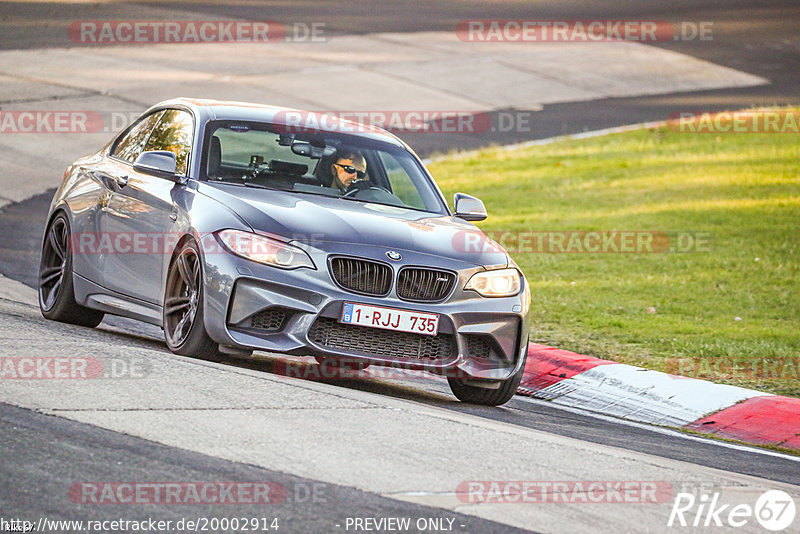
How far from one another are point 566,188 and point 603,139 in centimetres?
449

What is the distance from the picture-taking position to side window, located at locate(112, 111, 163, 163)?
9.41 m

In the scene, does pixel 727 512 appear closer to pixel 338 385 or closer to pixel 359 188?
pixel 338 385

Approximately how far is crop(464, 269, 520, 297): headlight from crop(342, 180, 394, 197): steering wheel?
4.14 feet

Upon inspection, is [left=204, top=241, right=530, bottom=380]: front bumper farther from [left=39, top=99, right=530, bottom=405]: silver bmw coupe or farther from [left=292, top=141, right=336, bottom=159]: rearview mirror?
[left=292, top=141, right=336, bottom=159]: rearview mirror

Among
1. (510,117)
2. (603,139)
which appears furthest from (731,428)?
(510,117)

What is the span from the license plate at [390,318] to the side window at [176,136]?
1.79 meters

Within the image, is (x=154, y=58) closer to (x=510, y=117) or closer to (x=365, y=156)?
(x=510, y=117)

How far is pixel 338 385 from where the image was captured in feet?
27.1

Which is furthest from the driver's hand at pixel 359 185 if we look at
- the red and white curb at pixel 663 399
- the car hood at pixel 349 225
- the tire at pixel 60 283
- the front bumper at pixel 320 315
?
the tire at pixel 60 283

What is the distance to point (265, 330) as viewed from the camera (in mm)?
7523

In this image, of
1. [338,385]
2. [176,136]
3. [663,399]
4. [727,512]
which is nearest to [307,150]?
[176,136]

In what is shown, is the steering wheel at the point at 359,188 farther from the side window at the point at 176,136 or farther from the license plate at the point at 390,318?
the license plate at the point at 390,318

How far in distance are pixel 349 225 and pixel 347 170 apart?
120 cm

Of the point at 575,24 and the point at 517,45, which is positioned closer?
the point at 517,45
